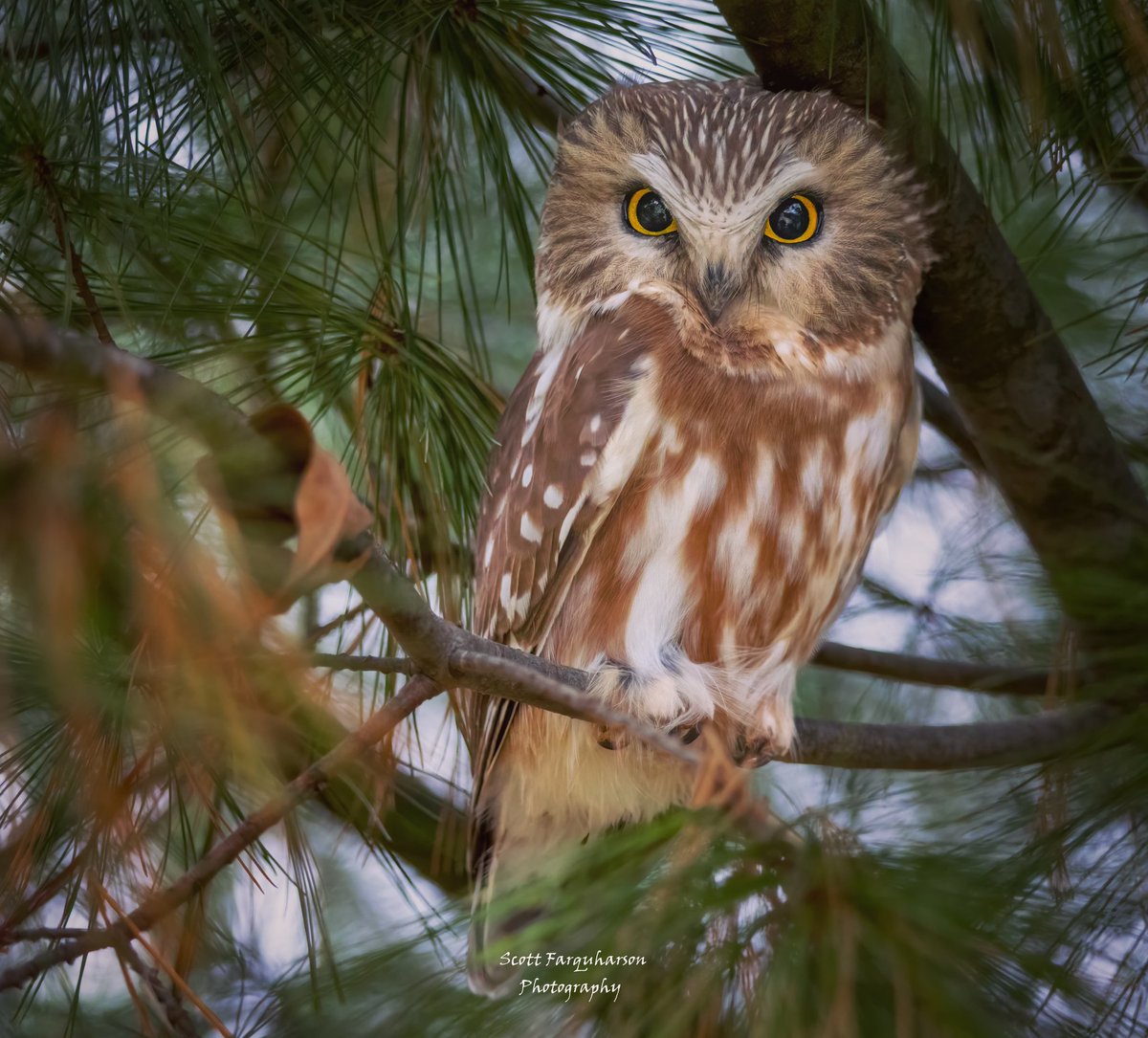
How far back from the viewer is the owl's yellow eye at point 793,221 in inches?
80.4

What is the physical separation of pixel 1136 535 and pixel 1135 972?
0.82 meters

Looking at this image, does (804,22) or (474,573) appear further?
(474,573)

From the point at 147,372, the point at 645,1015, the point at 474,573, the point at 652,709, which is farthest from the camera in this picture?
the point at 474,573

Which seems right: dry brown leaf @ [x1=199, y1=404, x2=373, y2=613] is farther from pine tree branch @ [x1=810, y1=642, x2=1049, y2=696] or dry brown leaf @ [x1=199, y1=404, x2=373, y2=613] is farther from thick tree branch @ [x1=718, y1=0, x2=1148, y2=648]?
pine tree branch @ [x1=810, y1=642, x2=1049, y2=696]

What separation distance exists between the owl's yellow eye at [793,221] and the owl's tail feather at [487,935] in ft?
3.95

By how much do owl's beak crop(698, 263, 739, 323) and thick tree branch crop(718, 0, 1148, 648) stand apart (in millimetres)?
332

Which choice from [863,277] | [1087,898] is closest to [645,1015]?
[1087,898]

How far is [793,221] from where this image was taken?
2053 millimetres

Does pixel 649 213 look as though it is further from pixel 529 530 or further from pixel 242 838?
pixel 242 838

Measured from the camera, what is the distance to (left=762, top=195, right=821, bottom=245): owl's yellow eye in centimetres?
204

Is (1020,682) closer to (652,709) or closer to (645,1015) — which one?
(652,709)

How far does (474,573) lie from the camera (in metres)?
2.28

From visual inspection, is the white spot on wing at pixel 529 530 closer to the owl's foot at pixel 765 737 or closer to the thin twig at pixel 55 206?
the owl's foot at pixel 765 737

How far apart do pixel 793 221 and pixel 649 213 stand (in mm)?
253
